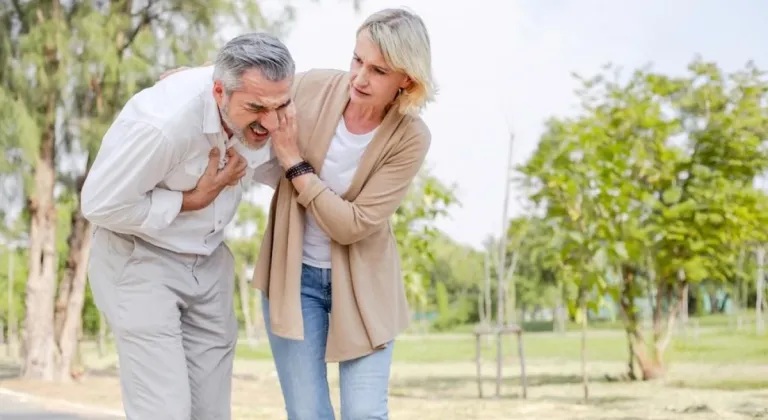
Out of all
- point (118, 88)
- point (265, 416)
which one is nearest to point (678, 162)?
point (265, 416)

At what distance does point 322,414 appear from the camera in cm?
240

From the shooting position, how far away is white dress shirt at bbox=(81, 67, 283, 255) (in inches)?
83.6

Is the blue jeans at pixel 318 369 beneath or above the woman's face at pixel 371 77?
beneath

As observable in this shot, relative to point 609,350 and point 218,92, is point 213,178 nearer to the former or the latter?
point 218,92

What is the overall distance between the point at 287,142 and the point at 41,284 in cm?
941

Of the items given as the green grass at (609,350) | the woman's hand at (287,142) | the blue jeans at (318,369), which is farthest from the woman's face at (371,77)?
the green grass at (609,350)

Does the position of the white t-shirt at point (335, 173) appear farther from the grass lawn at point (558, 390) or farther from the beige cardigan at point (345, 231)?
the grass lawn at point (558, 390)

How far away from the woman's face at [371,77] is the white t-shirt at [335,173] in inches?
3.7

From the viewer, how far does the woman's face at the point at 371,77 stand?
7.17ft

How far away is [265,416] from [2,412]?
→ 1.60 meters

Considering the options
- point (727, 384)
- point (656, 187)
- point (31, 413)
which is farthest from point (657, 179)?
point (31, 413)

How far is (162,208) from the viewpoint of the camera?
2.19m

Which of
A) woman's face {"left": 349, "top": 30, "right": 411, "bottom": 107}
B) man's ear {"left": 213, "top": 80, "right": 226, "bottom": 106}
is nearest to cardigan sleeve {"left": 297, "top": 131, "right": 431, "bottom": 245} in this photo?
woman's face {"left": 349, "top": 30, "right": 411, "bottom": 107}

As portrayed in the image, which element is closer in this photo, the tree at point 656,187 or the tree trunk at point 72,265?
the tree at point 656,187
